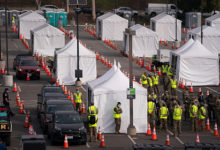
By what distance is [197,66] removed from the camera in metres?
45.6

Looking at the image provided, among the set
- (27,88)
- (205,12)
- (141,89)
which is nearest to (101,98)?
(141,89)

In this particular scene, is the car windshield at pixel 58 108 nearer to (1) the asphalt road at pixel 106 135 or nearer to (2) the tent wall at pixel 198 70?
(1) the asphalt road at pixel 106 135

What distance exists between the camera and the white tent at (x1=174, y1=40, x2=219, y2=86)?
45.2m

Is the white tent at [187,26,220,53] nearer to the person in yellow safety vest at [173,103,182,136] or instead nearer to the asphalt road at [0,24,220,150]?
the asphalt road at [0,24,220,150]

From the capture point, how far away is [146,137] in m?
30.8

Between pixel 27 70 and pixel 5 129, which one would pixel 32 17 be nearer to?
pixel 27 70

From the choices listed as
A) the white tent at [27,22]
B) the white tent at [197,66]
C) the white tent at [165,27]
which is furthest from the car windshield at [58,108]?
the white tent at [165,27]

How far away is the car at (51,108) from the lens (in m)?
31.0

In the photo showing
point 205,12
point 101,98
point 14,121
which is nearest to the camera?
point 101,98

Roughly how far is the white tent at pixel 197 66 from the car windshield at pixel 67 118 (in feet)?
56.5

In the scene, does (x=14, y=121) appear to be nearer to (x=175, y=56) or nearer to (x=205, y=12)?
(x=175, y=56)

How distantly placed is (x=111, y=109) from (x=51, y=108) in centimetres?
284

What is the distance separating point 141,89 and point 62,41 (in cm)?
2965

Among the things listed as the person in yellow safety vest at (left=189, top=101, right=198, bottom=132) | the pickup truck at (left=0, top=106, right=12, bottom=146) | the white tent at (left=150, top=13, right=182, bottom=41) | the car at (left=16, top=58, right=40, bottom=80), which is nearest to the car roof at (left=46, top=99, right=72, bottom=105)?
the pickup truck at (left=0, top=106, right=12, bottom=146)
